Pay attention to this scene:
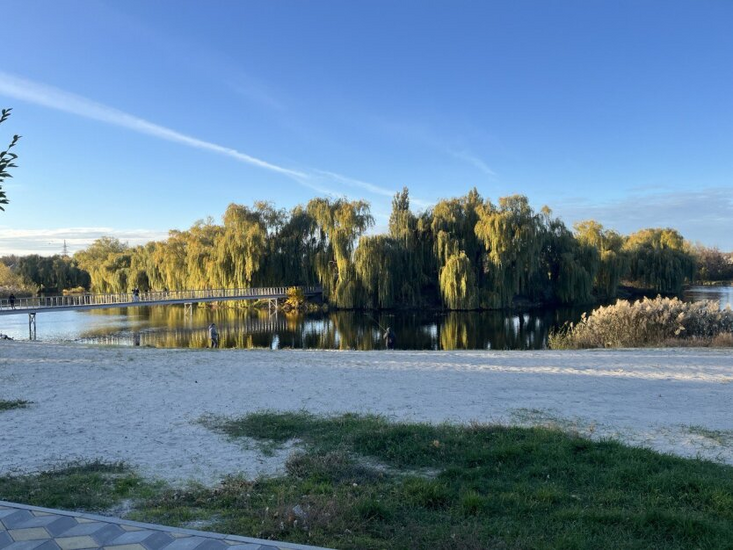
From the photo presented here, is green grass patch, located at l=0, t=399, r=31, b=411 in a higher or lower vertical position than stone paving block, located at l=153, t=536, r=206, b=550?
lower

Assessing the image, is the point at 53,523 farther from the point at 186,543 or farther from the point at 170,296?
the point at 170,296

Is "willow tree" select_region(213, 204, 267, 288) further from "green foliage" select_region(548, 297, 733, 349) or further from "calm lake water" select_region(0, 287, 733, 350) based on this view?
"green foliage" select_region(548, 297, 733, 349)

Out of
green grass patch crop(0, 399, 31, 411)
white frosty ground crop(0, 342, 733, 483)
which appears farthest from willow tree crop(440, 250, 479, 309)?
green grass patch crop(0, 399, 31, 411)

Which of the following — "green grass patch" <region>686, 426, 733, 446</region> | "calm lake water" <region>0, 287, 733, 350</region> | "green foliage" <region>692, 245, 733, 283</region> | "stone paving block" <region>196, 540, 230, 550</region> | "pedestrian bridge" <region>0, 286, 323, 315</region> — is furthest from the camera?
"green foliage" <region>692, 245, 733, 283</region>

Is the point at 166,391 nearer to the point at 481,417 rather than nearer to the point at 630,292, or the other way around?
the point at 481,417

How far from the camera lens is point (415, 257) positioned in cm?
3678

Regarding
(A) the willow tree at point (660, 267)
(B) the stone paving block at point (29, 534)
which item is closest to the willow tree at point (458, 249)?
(A) the willow tree at point (660, 267)

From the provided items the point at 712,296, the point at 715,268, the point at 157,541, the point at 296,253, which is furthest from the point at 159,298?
the point at 715,268

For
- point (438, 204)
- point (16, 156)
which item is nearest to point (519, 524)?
point (16, 156)

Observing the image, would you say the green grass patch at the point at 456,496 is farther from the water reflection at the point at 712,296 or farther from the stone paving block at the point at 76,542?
the water reflection at the point at 712,296

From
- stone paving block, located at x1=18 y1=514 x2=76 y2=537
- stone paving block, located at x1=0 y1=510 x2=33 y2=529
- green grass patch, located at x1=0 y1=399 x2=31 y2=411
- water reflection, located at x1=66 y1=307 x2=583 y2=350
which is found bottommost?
water reflection, located at x1=66 y1=307 x2=583 y2=350

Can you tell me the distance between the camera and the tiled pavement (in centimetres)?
298

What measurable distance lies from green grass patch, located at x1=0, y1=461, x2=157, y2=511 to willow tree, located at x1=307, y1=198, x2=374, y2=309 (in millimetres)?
31517

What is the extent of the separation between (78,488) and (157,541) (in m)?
1.59
